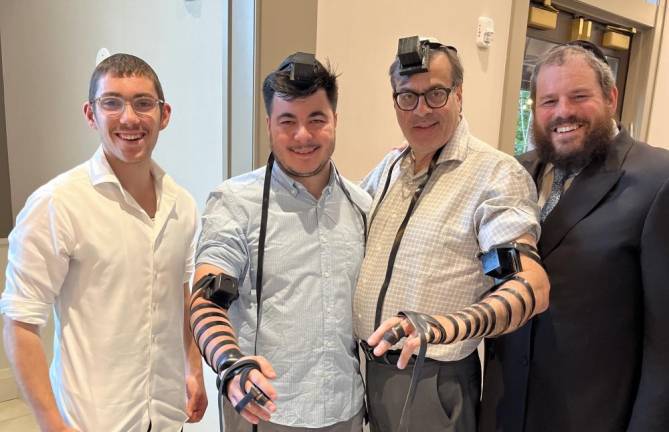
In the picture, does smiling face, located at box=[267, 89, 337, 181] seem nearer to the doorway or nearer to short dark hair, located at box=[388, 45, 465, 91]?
short dark hair, located at box=[388, 45, 465, 91]

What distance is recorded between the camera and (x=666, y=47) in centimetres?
347

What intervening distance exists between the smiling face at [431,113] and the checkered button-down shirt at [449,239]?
4cm

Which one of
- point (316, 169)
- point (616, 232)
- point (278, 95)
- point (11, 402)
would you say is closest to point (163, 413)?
point (316, 169)

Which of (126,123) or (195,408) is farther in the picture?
(195,408)

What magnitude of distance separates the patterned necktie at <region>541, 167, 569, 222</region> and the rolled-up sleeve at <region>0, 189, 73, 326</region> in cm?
110

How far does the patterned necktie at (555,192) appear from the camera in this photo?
127cm

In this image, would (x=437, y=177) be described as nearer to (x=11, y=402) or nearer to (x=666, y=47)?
(x=11, y=402)

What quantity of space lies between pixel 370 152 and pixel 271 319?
1.03m

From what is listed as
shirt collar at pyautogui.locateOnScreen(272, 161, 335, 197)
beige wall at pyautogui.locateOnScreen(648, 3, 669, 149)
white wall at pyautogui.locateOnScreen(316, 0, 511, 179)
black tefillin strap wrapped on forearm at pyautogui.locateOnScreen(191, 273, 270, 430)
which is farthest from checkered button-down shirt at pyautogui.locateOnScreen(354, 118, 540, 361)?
beige wall at pyautogui.locateOnScreen(648, 3, 669, 149)

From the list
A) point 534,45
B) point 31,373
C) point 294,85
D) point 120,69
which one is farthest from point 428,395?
point 534,45

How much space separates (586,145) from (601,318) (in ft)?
1.32

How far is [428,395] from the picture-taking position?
1.11 m

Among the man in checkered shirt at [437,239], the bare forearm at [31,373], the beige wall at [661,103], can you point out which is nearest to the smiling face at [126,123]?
the bare forearm at [31,373]

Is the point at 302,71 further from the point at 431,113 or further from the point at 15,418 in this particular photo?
the point at 15,418
